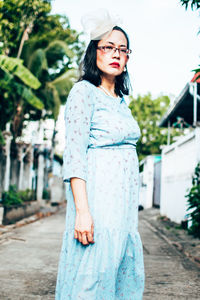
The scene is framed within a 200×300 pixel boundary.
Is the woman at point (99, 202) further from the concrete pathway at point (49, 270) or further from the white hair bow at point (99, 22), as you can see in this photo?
the concrete pathway at point (49, 270)

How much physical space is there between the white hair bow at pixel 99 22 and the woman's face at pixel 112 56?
0.03 meters

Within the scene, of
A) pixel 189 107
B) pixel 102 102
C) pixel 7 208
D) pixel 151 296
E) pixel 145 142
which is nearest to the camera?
pixel 102 102

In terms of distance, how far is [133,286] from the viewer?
1775mm

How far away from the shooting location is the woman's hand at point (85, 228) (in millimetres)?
1650

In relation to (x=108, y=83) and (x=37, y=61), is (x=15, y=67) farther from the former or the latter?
(x=108, y=83)

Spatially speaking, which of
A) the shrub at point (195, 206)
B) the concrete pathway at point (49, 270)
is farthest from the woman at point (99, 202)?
the shrub at point (195, 206)

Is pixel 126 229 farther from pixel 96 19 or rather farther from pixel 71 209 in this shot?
pixel 96 19

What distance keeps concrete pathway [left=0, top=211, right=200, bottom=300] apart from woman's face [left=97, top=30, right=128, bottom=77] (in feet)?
7.63

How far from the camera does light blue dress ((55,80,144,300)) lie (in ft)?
5.45

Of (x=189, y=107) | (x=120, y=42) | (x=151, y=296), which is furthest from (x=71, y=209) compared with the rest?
(x=189, y=107)

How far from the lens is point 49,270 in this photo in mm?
4602

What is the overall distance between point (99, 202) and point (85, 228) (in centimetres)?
14

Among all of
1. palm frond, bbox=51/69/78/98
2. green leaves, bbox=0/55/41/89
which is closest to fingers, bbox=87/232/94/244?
green leaves, bbox=0/55/41/89

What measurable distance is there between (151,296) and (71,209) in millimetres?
2233
